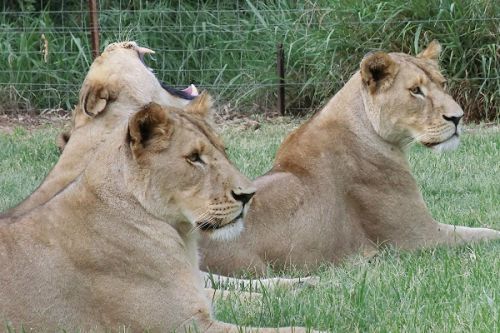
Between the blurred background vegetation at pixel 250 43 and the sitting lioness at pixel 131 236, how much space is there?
6.50m

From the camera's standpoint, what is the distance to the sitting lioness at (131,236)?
3.63 m

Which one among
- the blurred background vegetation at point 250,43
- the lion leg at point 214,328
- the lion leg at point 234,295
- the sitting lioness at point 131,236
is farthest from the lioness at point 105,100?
the blurred background vegetation at point 250,43

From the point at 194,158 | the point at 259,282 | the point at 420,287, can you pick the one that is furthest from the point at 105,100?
the point at 420,287

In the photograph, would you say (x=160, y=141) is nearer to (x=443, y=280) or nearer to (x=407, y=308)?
(x=407, y=308)

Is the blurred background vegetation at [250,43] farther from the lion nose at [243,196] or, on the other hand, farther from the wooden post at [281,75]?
the lion nose at [243,196]

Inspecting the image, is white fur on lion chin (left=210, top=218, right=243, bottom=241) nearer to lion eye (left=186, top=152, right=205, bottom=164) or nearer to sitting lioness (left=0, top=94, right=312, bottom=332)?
sitting lioness (left=0, top=94, right=312, bottom=332)

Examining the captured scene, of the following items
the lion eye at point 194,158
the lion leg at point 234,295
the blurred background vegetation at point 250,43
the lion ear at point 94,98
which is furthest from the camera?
the blurred background vegetation at point 250,43

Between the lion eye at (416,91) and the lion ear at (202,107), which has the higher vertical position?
the lion ear at (202,107)

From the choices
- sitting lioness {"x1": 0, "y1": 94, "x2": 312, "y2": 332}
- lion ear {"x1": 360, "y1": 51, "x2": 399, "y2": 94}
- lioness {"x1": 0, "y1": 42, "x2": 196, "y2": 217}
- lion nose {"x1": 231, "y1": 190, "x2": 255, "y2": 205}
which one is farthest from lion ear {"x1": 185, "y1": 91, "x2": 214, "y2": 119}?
lion ear {"x1": 360, "y1": 51, "x2": 399, "y2": 94}

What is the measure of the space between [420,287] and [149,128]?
1.23m

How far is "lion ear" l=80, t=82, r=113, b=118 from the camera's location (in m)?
5.65

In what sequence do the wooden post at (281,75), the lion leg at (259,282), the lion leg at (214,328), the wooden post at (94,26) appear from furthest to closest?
the wooden post at (281,75) < the wooden post at (94,26) < the lion leg at (259,282) < the lion leg at (214,328)

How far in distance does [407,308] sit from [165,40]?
27.7 feet

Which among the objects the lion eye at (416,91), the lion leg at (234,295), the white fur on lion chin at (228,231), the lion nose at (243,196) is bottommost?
the lion leg at (234,295)
